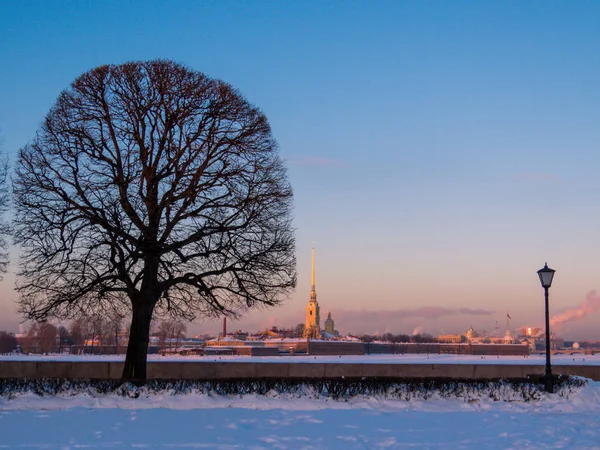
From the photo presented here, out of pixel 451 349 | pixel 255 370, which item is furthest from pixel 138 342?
pixel 451 349

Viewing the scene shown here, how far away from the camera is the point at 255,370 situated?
30906 mm

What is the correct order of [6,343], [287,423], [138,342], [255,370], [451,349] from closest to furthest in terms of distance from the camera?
[287,423], [138,342], [255,370], [6,343], [451,349]

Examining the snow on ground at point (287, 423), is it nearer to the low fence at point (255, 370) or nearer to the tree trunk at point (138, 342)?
the tree trunk at point (138, 342)

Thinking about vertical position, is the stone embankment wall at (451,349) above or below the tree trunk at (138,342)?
below

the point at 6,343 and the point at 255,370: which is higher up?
the point at 255,370

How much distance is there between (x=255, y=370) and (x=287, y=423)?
15589 mm

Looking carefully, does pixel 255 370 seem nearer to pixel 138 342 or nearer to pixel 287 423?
pixel 138 342

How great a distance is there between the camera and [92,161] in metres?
24.5

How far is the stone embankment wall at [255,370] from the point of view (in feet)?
95.2

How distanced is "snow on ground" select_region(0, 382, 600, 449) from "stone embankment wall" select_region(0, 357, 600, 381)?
27.5 ft

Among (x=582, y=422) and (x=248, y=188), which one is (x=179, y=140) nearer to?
(x=248, y=188)

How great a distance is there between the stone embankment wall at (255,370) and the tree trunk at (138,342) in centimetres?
362

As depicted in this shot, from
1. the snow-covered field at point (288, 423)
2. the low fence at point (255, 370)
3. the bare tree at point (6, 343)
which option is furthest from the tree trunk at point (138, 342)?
the bare tree at point (6, 343)

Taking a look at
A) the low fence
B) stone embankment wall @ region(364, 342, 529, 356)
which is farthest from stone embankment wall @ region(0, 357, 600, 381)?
stone embankment wall @ region(364, 342, 529, 356)
